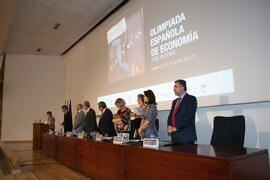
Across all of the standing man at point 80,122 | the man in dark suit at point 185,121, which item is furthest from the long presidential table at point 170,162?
the standing man at point 80,122

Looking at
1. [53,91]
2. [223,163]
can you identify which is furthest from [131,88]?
[53,91]

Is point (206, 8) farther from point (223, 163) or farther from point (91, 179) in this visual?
point (91, 179)

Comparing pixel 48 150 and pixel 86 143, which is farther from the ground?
pixel 86 143

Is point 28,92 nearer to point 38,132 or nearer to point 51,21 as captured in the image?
point 38,132

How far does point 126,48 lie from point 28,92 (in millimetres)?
6151

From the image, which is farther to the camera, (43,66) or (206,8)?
(43,66)

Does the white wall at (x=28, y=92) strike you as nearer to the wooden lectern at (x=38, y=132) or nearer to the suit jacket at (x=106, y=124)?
the wooden lectern at (x=38, y=132)

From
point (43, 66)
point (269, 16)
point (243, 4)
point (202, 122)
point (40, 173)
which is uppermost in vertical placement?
point (43, 66)

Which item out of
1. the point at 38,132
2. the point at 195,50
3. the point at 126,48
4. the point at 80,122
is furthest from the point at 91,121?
the point at 38,132

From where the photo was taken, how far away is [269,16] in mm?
2557

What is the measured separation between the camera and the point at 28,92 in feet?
30.7

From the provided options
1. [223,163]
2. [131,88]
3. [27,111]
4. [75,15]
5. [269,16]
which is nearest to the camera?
[223,163]

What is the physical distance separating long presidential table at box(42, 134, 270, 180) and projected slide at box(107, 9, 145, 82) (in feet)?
7.04

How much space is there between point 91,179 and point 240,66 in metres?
2.42
